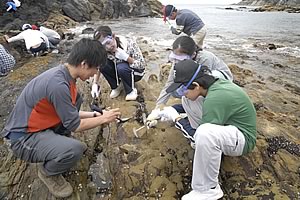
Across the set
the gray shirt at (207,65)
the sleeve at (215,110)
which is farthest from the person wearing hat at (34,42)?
the sleeve at (215,110)

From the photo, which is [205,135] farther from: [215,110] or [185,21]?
[185,21]

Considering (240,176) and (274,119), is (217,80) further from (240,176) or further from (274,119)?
(274,119)

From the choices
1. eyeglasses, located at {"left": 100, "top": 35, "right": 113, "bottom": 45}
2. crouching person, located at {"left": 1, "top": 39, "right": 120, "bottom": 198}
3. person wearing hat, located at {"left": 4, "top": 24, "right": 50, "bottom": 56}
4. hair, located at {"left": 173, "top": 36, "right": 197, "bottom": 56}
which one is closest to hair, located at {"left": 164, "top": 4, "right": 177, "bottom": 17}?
eyeglasses, located at {"left": 100, "top": 35, "right": 113, "bottom": 45}

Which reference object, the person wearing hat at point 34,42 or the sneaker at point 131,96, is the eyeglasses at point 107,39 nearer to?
the sneaker at point 131,96

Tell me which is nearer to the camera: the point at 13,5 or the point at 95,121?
the point at 95,121

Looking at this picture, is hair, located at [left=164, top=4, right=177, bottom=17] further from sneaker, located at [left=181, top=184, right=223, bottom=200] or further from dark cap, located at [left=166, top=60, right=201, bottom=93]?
sneaker, located at [left=181, top=184, right=223, bottom=200]

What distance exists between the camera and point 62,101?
2.44 metres

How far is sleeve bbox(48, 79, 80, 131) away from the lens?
243 cm

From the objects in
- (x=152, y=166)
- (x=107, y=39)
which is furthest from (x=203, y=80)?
(x=107, y=39)

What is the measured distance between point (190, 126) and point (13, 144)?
6.08ft

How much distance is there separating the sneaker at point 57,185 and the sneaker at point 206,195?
3.78ft

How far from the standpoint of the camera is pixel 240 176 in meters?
3.01

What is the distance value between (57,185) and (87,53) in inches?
52.2

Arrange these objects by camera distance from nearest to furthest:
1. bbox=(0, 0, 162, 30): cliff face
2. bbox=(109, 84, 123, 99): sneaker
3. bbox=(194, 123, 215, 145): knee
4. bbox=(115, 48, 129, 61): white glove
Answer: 1. bbox=(194, 123, 215, 145): knee
2. bbox=(115, 48, 129, 61): white glove
3. bbox=(109, 84, 123, 99): sneaker
4. bbox=(0, 0, 162, 30): cliff face
